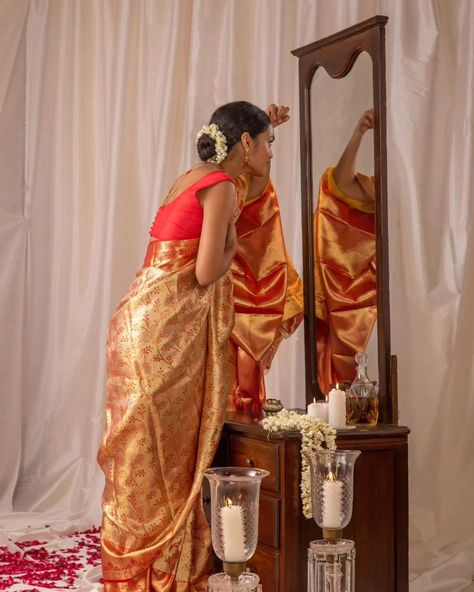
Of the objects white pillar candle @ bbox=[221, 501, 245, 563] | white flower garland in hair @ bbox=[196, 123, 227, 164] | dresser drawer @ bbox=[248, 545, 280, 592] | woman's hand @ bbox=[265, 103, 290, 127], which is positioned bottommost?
dresser drawer @ bbox=[248, 545, 280, 592]

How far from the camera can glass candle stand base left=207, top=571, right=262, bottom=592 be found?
2160 millimetres

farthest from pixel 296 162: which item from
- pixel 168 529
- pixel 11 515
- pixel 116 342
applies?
pixel 11 515

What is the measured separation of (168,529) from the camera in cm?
314

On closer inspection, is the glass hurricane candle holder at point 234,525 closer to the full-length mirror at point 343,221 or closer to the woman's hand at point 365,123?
the full-length mirror at point 343,221

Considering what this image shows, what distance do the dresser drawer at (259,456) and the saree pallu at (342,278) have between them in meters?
0.41

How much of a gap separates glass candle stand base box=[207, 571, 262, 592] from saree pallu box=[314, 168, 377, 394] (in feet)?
3.87

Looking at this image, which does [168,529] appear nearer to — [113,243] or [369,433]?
[369,433]

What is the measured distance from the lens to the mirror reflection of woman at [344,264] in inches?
126

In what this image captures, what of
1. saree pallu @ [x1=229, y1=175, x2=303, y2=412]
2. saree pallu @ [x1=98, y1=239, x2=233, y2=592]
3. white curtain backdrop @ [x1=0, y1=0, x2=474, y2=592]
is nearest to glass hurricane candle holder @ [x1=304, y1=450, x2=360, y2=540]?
saree pallu @ [x1=98, y1=239, x2=233, y2=592]

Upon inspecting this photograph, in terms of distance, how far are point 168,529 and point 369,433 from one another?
70 centimetres

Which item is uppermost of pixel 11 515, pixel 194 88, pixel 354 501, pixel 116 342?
pixel 194 88

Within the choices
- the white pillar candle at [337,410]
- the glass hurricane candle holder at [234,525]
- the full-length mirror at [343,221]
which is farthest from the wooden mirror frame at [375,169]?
the glass hurricane candle holder at [234,525]

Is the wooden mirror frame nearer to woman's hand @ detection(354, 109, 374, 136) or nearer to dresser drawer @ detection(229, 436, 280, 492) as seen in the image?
woman's hand @ detection(354, 109, 374, 136)

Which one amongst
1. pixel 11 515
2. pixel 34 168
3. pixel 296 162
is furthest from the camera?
pixel 34 168
